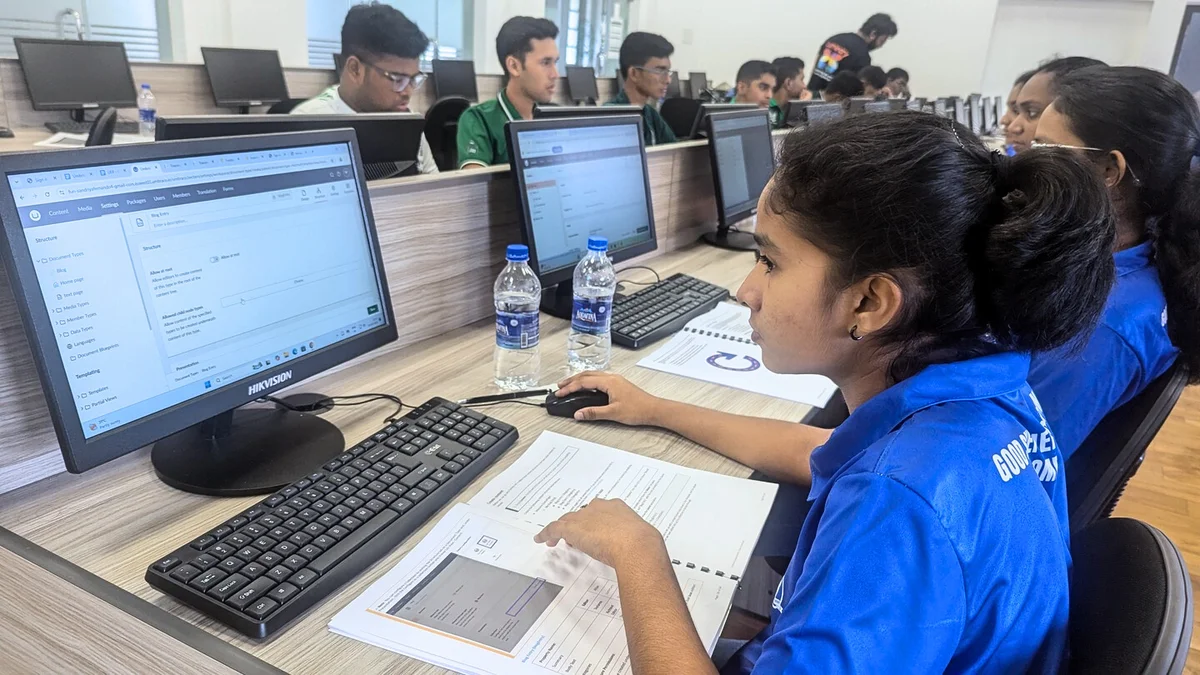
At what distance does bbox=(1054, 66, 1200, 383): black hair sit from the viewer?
129 cm

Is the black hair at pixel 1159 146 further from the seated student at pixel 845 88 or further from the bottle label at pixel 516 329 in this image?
the seated student at pixel 845 88

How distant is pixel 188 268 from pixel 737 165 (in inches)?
70.4

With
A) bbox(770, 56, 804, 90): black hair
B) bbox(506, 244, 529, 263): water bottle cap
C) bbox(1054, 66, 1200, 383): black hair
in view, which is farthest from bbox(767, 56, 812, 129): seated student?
bbox(506, 244, 529, 263): water bottle cap

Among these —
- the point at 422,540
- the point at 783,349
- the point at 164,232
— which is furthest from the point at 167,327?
the point at 783,349

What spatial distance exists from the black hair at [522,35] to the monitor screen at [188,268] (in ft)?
6.43

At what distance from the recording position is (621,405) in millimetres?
1178

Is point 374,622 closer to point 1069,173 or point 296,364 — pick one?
point 296,364

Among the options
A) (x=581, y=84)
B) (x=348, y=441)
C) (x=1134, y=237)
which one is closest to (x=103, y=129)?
(x=348, y=441)

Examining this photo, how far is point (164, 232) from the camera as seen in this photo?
84 centimetres

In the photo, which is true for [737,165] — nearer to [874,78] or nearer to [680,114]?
[680,114]

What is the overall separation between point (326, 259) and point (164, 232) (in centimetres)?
22

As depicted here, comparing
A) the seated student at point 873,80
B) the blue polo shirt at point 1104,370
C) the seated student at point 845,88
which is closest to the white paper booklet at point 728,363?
the blue polo shirt at point 1104,370

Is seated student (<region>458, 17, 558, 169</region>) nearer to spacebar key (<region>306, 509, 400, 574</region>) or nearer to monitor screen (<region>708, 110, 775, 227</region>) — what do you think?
monitor screen (<region>708, 110, 775, 227</region>)

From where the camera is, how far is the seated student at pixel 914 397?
0.62 metres
